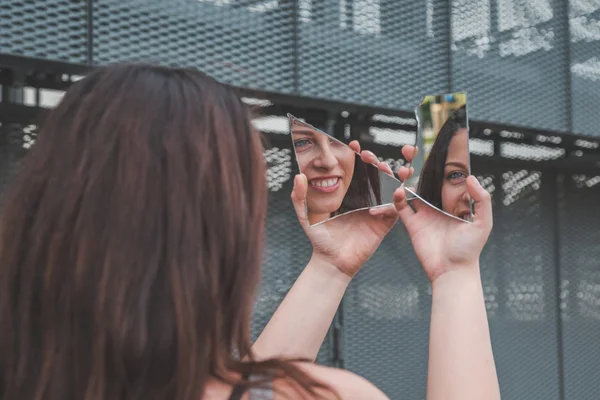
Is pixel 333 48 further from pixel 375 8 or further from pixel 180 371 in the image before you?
pixel 180 371

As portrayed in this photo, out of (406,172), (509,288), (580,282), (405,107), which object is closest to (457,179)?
(406,172)

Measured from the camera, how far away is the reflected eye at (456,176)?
161 cm

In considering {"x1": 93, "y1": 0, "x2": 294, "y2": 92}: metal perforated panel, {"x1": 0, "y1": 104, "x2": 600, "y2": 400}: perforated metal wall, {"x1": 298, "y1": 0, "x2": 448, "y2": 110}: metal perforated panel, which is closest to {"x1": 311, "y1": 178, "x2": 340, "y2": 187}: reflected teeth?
{"x1": 93, "y1": 0, "x2": 294, "y2": 92}: metal perforated panel

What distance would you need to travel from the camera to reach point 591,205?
16.1ft

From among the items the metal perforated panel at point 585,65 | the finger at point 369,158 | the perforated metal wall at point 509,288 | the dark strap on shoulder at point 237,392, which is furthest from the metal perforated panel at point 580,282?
the dark strap on shoulder at point 237,392

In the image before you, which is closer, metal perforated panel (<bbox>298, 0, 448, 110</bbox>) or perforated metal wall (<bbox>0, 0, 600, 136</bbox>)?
perforated metal wall (<bbox>0, 0, 600, 136</bbox>)

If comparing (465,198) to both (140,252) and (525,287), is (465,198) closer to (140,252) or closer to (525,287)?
(140,252)

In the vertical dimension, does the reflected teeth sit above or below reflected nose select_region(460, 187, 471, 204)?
below

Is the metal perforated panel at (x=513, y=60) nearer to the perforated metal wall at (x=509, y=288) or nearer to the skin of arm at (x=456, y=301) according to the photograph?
the perforated metal wall at (x=509, y=288)

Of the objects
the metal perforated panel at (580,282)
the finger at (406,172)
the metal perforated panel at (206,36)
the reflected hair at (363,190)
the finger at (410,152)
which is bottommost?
the metal perforated panel at (580,282)

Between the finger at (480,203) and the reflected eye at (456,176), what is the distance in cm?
13

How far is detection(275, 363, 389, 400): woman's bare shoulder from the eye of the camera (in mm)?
1000

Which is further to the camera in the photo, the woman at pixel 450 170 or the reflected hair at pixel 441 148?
the reflected hair at pixel 441 148

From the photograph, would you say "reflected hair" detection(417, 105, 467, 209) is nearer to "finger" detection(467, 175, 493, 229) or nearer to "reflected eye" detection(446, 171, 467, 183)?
"reflected eye" detection(446, 171, 467, 183)
